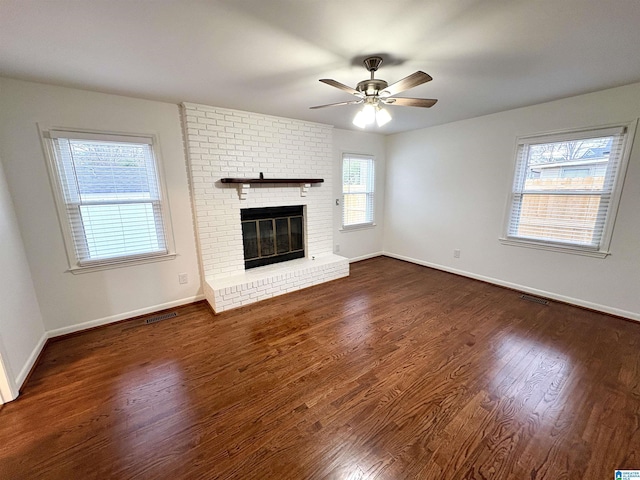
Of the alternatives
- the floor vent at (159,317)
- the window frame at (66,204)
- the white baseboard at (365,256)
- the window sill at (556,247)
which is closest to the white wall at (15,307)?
the window frame at (66,204)

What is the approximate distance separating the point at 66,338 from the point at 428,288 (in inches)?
169

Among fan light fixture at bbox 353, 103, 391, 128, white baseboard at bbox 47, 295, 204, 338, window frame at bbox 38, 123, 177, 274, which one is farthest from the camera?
white baseboard at bbox 47, 295, 204, 338

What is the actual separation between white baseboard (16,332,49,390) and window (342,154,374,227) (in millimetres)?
3998

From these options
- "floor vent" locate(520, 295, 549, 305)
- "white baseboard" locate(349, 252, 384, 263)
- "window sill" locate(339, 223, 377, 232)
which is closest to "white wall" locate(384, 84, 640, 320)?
"floor vent" locate(520, 295, 549, 305)

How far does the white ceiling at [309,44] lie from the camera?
1.36 m

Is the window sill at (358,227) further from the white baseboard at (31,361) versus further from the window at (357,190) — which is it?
the white baseboard at (31,361)

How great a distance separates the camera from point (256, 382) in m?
1.93

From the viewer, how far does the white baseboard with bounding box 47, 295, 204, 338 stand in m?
2.56

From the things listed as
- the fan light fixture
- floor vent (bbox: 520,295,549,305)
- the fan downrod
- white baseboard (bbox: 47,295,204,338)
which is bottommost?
floor vent (bbox: 520,295,549,305)

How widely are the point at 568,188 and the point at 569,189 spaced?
0.02 m

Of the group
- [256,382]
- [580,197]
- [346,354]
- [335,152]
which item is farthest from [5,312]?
[580,197]

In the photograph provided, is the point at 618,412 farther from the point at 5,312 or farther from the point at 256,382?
the point at 5,312

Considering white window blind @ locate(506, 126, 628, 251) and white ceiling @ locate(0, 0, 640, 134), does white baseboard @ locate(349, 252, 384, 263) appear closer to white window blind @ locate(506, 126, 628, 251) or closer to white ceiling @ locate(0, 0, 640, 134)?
white window blind @ locate(506, 126, 628, 251)

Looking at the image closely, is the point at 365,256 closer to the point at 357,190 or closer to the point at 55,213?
the point at 357,190
